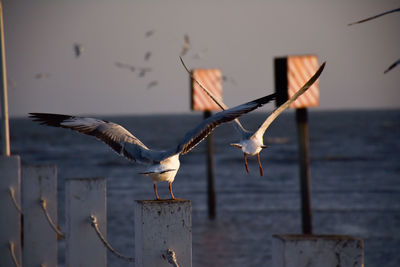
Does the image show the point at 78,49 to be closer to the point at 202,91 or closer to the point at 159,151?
the point at 202,91

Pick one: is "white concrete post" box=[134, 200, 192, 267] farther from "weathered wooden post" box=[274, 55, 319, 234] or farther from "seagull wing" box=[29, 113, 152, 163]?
"weathered wooden post" box=[274, 55, 319, 234]

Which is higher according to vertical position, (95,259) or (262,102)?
(262,102)

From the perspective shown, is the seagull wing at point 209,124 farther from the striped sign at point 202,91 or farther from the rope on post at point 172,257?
the striped sign at point 202,91

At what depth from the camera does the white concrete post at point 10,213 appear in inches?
244

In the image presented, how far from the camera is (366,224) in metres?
14.2

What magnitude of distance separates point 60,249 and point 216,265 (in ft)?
9.46

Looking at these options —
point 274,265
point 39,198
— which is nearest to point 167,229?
point 274,265

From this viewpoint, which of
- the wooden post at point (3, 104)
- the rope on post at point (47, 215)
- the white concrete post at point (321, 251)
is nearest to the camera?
the white concrete post at point (321, 251)

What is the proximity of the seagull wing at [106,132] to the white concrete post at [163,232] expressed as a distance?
1087mm

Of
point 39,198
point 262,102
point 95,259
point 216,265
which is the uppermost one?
point 262,102

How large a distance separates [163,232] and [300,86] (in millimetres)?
7161

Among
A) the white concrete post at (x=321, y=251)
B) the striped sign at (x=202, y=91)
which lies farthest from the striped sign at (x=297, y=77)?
the white concrete post at (x=321, y=251)

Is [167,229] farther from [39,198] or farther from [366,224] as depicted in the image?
[366,224]

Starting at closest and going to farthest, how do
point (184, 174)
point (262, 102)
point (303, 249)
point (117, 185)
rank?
point (303, 249)
point (262, 102)
point (117, 185)
point (184, 174)
